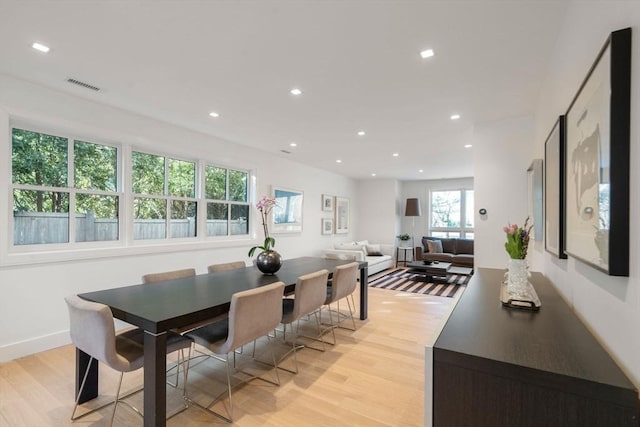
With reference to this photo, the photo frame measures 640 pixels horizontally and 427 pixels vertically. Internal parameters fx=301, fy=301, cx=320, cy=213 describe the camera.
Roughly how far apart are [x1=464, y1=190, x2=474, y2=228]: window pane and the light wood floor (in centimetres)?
659

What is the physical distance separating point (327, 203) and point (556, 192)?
602 cm

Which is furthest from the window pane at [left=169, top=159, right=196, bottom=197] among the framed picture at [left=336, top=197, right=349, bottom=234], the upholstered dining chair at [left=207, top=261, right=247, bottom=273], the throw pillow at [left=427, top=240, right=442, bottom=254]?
the throw pillow at [left=427, top=240, right=442, bottom=254]

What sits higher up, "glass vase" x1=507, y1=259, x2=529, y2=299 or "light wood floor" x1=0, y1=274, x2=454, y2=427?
"glass vase" x1=507, y1=259, x2=529, y2=299

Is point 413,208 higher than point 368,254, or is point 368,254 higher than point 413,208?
point 413,208

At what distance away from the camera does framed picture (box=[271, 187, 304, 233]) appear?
233 inches

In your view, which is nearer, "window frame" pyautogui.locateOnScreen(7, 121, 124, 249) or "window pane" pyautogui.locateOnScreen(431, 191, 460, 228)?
"window frame" pyautogui.locateOnScreen(7, 121, 124, 249)

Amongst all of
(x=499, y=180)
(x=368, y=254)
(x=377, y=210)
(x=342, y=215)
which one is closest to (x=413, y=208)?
(x=377, y=210)

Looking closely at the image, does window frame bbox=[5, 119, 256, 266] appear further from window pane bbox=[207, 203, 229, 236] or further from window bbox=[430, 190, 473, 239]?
window bbox=[430, 190, 473, 239]

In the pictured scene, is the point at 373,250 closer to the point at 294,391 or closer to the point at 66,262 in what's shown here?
the point at 294,391

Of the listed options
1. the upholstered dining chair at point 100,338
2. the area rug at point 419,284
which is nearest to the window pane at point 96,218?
the upholstered dining chair at point 100,338

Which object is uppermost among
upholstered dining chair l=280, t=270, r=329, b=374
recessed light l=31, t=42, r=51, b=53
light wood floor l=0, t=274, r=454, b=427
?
recessed light l=31, t=42, r=51, b=53

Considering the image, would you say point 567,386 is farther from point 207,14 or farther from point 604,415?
point 207,14

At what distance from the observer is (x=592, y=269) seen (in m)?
1.26

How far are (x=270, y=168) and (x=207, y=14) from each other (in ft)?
12.9
